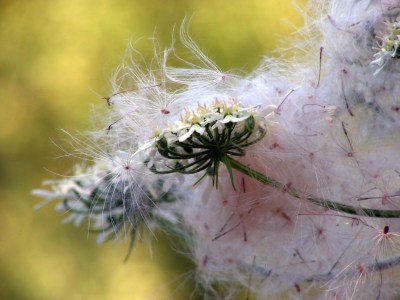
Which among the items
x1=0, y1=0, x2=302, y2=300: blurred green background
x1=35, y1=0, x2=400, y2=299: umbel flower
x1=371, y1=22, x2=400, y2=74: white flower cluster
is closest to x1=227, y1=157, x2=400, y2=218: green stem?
x1=35, y1=0, x2=400, y2=299: umbel flower

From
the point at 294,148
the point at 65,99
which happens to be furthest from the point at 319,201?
the point at 65,99

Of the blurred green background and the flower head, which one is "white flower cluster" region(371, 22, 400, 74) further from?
the blurred green background

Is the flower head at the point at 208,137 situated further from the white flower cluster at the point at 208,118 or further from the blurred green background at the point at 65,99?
the blurred green background at the point at 65,99

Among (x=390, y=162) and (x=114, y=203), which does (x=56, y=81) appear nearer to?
(x=114, y=203)

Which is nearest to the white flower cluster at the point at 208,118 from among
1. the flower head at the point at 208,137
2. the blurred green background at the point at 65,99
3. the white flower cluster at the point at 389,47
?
the flower head at the point at 208,137

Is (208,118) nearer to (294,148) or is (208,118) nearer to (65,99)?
(294,148)
